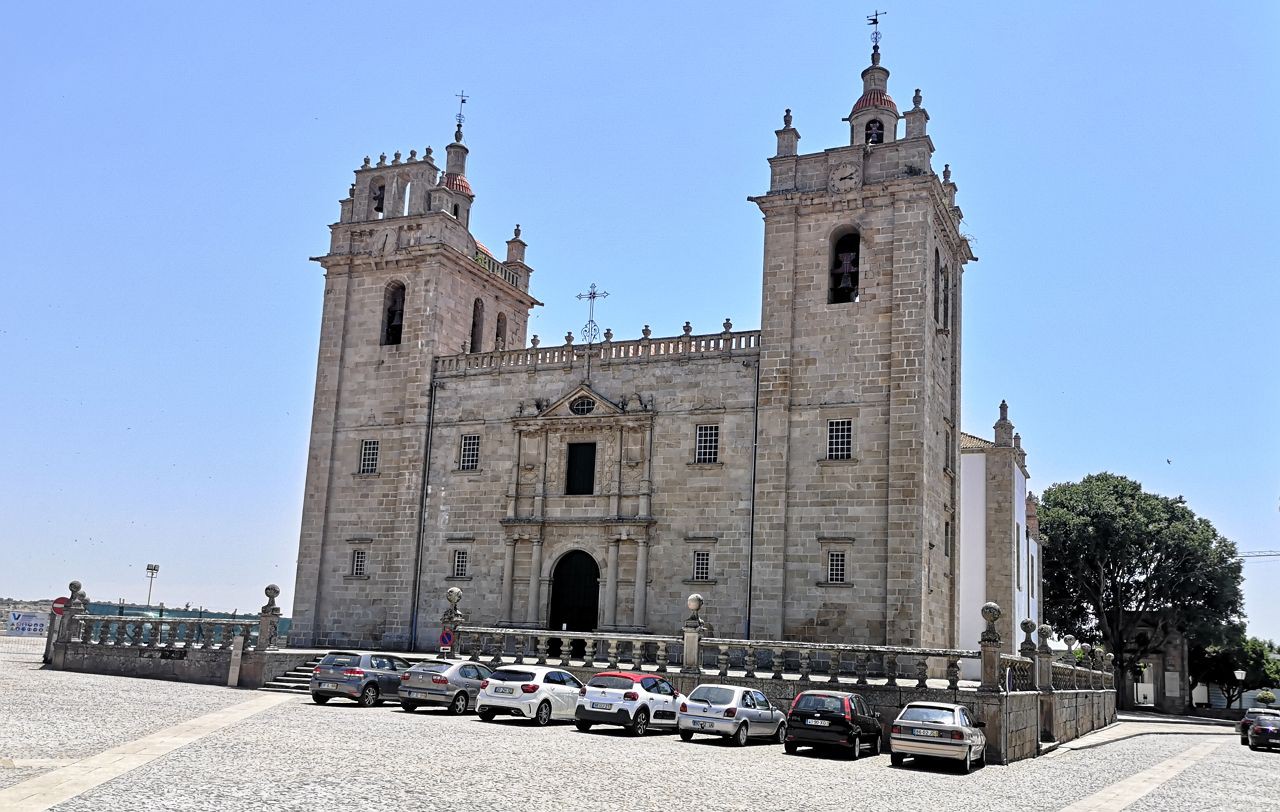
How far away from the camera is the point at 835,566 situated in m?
32.2

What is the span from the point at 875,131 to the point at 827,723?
19.8 meters

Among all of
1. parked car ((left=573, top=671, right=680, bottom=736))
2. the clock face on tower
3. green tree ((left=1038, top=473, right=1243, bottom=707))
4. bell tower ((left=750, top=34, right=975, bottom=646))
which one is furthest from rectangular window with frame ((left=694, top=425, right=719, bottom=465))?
green tree ((left=1038, top=473, right=1243, bottom=707))

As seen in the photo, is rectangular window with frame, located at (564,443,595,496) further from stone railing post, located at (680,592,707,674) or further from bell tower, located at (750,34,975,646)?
stone railing post, located at (680,592,707,674)

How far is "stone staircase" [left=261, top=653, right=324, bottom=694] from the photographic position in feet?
97.7

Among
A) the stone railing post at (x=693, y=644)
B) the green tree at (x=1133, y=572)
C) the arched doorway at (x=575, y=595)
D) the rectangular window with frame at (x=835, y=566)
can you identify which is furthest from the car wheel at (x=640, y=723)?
the green tree at (x=1133, y=572)

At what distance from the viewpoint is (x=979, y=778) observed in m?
20.1

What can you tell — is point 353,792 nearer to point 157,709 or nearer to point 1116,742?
point 157,709

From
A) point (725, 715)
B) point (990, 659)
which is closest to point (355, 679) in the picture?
point (725, 715)

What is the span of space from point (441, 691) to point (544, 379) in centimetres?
1452

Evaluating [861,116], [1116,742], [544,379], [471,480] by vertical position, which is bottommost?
[1116,742]

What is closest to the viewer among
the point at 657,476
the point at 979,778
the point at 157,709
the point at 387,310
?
the point at 979,778

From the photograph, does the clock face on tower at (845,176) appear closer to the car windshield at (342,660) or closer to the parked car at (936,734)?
the parked car at (936,734)

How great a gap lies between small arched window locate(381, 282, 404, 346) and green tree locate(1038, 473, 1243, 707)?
1377 inches

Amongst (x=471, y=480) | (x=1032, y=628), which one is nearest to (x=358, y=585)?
(x=471, y=480)
